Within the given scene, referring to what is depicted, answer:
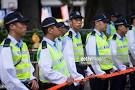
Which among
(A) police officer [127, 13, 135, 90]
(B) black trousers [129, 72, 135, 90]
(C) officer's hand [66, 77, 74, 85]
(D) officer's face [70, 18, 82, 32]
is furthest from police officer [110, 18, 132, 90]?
(C) officer's hand [66, 77, 74, 85]

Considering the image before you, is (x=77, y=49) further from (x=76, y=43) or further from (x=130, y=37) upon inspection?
(x=130, y=37)

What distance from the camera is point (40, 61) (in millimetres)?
7520

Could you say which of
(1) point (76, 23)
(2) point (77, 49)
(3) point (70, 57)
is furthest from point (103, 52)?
(3) point (70, 57)

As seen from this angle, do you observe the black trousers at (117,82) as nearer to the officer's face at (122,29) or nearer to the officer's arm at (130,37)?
the officer's face at (122,29)

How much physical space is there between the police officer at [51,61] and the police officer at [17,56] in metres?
0.23

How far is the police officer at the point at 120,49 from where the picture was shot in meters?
10.1

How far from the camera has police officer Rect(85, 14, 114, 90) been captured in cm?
925

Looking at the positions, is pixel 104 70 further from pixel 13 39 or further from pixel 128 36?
pixel 13 39

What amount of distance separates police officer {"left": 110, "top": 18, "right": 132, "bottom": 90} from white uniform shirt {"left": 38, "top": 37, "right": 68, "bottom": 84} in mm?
2613

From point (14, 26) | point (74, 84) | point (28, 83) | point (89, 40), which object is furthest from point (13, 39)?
point (89, 40)

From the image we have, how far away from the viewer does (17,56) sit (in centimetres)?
716

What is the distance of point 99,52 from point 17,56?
247 cm

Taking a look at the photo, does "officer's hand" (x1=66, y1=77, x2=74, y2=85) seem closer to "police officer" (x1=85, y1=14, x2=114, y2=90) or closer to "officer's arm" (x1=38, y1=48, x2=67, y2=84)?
"officer's arm" (x1=38, y1=48, x2=67, y2=84)

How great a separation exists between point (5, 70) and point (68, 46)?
205 centimetres
